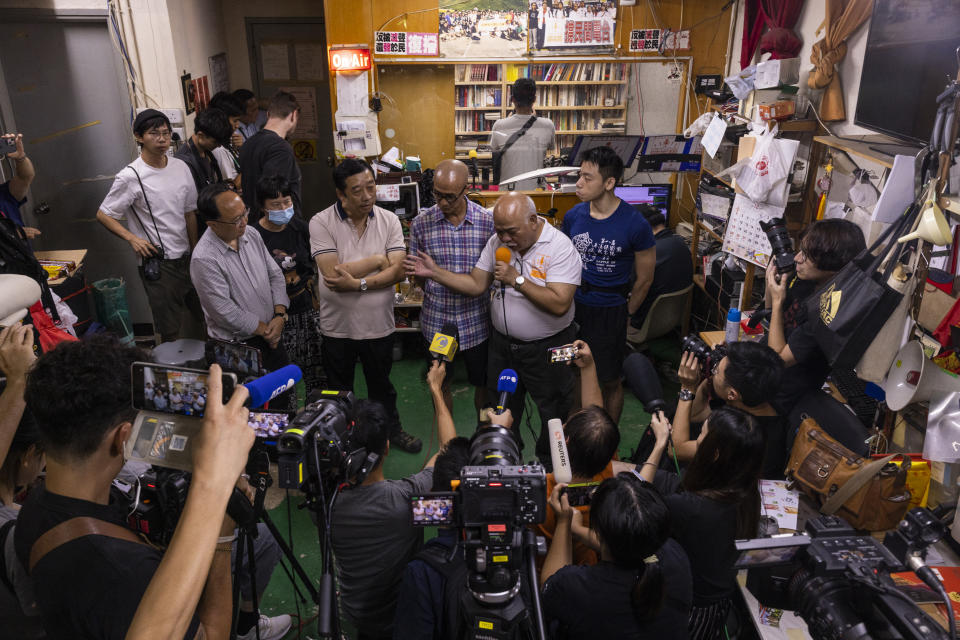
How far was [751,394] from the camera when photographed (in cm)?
254

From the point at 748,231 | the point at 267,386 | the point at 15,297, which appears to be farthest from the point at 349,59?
the point at 267,386

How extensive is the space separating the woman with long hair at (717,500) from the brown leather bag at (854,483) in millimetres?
325

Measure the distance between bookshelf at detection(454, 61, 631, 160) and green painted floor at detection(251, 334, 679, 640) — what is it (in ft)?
9.41

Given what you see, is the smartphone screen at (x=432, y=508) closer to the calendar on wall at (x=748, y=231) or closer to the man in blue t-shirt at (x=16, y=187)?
the calendar on wall at (x=748, y=231)

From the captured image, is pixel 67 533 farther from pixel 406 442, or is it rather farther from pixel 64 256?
pixel 64 256

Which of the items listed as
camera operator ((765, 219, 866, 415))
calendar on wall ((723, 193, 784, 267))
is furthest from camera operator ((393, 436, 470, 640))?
calendar on wall ((723, 193, 784, 267))

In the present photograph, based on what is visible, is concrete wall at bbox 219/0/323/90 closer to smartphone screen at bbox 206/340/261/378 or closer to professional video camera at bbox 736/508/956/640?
smartphone screen at bbox 206/340/261/378

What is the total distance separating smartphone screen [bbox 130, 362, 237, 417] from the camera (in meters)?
1.43

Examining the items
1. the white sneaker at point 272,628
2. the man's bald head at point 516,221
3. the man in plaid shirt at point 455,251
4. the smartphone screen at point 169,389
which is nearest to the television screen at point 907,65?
the man's bald head at point 516,221

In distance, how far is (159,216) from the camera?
426 centimetres

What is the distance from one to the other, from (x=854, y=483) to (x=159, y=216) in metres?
3.97

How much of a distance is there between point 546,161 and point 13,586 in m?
5.80

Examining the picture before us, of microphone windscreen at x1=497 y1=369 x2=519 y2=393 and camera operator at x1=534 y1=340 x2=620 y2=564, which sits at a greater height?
microphone windscreen at x1=497 y1=369 x2=519 y2=393

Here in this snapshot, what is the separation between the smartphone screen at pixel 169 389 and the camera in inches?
56.4
